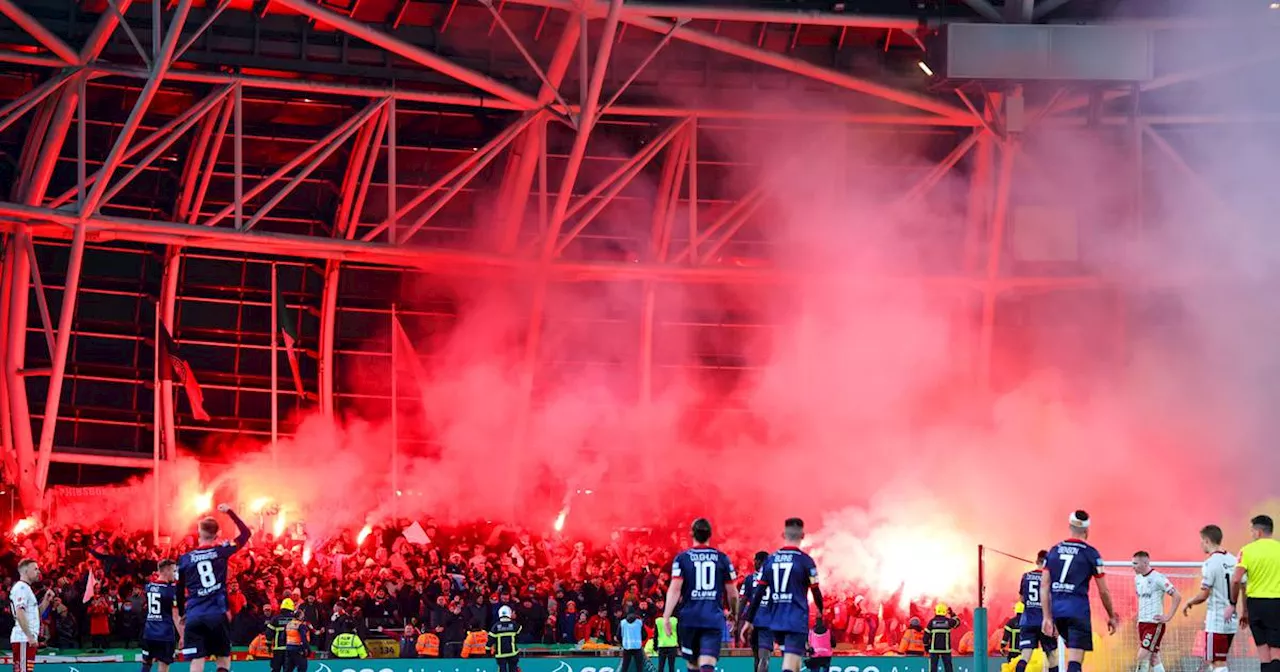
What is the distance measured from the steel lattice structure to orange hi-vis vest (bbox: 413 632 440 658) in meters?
5.84

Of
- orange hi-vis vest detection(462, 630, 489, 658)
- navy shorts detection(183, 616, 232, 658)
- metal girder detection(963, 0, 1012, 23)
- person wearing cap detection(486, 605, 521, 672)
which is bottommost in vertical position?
orange hi-vis vest detection(462, 630, 489, 658)

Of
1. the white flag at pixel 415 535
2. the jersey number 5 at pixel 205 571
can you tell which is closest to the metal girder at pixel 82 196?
the white flag at pixel 415 535

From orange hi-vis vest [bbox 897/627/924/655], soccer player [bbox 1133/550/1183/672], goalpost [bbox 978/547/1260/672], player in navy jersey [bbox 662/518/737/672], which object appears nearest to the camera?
player in navy jersey [bbox 662/518/737/672]

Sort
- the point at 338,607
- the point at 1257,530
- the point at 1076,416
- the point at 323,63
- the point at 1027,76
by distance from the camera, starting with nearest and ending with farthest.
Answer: the point at 1257,530, the point at 1027,76, the point at 338,607, the point at 323,63, the point at 1076,416

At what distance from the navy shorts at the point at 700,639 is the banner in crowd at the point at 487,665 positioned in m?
8.19

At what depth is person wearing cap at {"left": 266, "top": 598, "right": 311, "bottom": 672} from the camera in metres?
21.2

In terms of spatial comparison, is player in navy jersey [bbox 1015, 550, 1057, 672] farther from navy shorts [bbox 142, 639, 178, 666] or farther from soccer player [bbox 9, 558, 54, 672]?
soccer player [bbox 9, 558, 54, 672]

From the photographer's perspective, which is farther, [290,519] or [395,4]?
[290,519]

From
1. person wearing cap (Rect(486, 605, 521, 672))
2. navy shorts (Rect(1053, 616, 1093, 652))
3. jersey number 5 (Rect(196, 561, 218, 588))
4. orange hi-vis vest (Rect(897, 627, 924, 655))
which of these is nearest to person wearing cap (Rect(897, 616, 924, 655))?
orange hi-vis vest (Rect(897, 627, 924, 655))

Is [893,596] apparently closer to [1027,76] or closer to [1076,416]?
[1076,416]

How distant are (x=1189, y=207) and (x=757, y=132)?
7.09m

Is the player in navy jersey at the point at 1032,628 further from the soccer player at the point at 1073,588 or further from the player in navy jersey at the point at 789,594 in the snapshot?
the player in navy jersey at the point at 789,594

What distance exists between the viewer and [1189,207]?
27500mm

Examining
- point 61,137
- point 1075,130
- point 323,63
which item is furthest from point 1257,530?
point 61,137
